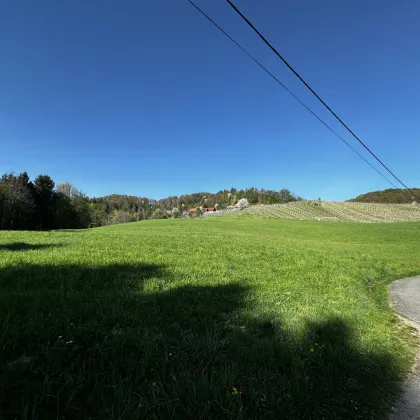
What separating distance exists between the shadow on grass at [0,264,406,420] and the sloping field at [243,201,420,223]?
3116 inches

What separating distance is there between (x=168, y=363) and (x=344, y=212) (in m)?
92.9

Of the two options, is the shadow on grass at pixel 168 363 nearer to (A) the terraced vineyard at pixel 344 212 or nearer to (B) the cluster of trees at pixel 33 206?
(B) the cluster of trees at pixel 33 206

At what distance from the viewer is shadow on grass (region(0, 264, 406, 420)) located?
9.77ft

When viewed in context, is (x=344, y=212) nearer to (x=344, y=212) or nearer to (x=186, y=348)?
(x=344, y=212)

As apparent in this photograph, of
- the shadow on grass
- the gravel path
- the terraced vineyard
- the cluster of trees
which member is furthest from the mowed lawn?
the terraced vineyard

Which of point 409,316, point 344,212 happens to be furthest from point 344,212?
point 409,316

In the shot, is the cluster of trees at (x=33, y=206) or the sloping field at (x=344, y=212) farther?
the sloping field at (x=344, y=212)

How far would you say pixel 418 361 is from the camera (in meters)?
4.94

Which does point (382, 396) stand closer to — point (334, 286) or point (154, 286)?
point (154, 286)

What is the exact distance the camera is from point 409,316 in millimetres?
7441

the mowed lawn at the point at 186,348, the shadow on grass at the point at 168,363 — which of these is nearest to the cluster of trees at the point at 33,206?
the mowed lawn at the point at 186,348

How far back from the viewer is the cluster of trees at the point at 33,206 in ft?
207

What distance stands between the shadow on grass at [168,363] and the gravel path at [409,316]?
0.17 meters

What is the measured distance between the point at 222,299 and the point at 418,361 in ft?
11.9
